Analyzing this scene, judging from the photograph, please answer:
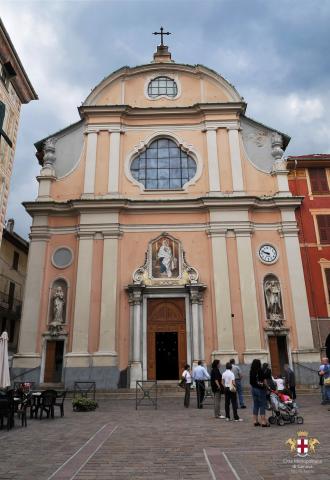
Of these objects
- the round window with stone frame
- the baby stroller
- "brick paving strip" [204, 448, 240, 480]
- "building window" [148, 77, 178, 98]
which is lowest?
"brick paving strip" [204, 448, 240, 480]

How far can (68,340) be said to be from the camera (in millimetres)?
18797

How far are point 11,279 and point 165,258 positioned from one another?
1365cm

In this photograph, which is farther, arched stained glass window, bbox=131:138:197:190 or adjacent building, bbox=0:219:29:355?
adjacent building, bbox=0:219:29:355

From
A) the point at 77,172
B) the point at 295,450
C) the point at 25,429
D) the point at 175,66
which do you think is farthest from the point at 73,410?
the point at 175,66

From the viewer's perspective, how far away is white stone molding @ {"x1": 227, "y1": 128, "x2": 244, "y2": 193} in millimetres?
21406

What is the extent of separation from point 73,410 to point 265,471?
8546mm

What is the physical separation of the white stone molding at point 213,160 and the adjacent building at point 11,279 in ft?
46.0

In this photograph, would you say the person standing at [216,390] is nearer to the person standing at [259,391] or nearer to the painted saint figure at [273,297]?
the person standing at [259,391]

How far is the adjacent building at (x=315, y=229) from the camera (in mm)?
20078

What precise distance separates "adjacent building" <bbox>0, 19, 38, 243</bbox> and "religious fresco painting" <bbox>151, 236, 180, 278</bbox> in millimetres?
7776

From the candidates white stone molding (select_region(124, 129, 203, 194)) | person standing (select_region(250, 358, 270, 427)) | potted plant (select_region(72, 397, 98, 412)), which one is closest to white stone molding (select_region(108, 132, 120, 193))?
white stone molding (select_region(124, 129, 203, 194))

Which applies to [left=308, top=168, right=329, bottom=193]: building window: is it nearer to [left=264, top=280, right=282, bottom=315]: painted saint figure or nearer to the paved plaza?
[left=264, top=280, right=282, bottom=315]: painted saint figure

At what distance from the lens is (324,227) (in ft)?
71.1

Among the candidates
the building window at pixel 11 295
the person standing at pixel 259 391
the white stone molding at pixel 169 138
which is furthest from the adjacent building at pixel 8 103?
the building window at pixel 11 295
